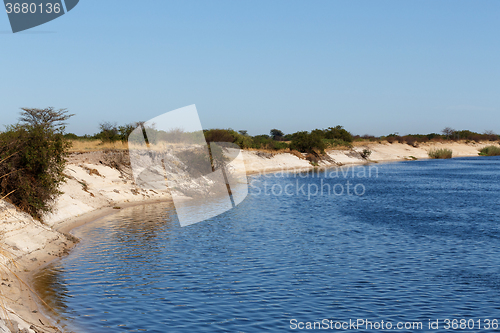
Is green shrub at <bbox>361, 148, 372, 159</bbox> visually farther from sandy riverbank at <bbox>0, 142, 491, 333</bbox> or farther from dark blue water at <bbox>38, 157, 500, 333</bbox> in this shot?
dark blue water at <bbox>38, 157, 500, 333</bbox>

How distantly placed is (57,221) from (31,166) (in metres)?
3.30

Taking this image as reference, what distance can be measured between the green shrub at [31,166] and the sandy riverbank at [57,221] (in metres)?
1.11

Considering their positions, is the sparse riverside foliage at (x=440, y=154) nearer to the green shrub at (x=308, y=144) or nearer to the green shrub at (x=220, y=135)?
the green shrub at (x=308, y=144)

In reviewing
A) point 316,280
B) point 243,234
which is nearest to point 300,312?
point 316,280

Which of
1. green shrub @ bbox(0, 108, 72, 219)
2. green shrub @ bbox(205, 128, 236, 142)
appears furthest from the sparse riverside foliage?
green shrub @ bbox(0, 108, 72, 219)

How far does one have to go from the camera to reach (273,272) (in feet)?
48.4

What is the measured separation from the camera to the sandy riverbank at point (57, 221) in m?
10.4

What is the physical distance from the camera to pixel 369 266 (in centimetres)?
1534

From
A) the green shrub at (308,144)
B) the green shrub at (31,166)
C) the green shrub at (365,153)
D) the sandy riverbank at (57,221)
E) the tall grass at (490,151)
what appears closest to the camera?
the sandy riverbank at (57,221)

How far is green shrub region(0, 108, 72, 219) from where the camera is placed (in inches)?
755

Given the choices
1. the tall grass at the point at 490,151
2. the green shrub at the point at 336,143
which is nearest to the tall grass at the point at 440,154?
the tall grass at the point at 490,151

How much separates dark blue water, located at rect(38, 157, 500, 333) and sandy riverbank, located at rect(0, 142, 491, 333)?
753 mm

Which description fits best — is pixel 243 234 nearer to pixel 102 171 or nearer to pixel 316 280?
pixel 316 280

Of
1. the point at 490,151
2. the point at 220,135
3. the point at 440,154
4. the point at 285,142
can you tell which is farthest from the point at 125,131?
the point at 490,151
